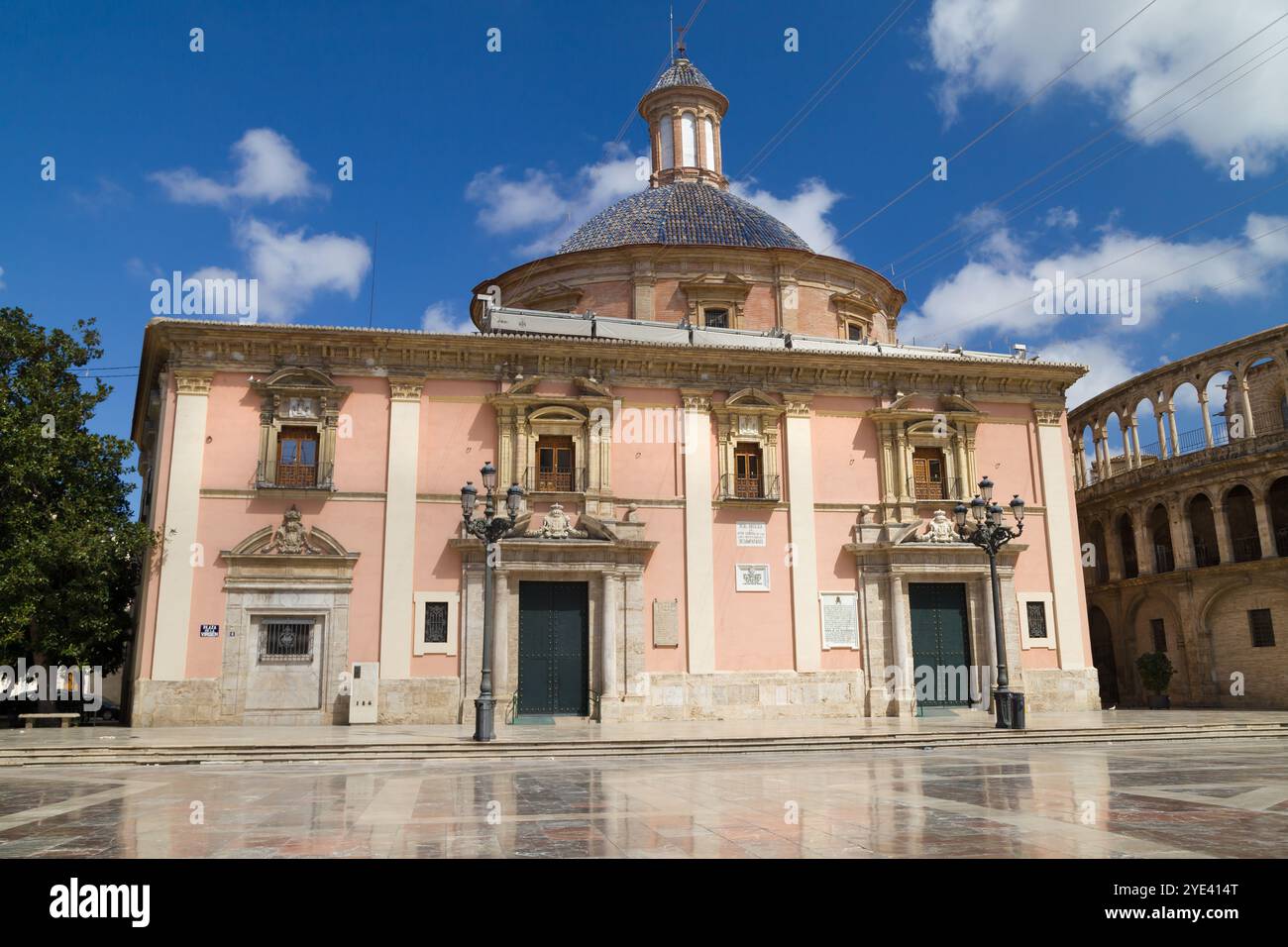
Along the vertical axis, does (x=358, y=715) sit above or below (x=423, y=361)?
below

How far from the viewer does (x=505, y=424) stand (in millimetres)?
21578

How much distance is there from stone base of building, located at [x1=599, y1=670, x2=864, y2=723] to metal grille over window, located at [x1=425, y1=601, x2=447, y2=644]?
12.0 feet

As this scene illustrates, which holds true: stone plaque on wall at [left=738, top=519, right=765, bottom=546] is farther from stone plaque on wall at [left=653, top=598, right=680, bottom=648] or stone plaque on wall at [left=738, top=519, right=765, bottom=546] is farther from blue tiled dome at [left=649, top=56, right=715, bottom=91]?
blue tiled dome at [left=649, top=56, right=715, bottom=91]

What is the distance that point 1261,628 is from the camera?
2698 centimetres

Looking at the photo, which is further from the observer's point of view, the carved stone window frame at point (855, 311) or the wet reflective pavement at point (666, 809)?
the carved stone window frame at point (855, 311)

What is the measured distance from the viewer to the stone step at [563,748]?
13881 millimetres

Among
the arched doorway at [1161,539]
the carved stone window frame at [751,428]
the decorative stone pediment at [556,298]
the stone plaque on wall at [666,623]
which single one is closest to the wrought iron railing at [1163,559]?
the arched doorway at [1161,539]

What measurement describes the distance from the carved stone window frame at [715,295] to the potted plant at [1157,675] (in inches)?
605

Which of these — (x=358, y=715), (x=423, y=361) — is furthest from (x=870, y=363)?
(x=358, y=715)

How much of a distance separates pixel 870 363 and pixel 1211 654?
14.2m

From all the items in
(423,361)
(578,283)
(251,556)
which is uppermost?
(578,283)

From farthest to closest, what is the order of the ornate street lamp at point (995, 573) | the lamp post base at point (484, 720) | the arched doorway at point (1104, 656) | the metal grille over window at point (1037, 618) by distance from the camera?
the arched doorway at point (1104, 656) < the metal grille over window at point (1037, 618) < the ornate street lamp at point (995, 573) < the lamp post base at point (484, 720)

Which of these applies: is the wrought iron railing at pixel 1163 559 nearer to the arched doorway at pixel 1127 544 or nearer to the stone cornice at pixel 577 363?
the arched doorway at pixel 1127 544
